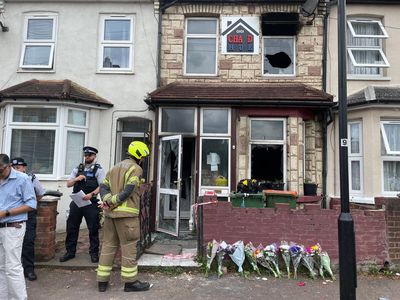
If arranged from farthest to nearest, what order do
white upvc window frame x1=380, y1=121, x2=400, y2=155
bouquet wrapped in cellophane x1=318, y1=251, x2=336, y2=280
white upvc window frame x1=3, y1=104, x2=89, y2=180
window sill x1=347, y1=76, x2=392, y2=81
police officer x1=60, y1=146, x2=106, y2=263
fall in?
window sill x1=347, y1=76, x2=392, y2=81 < white upvc window frame x1=3, y1=104, x2=89, y2=180 < white upvc window frame x1=380, y1=121, x2=400, y2=155 < police officer x1=60, y1=146, x2=106, y2=263 < bouquet wrapped in cellophane x1=318, y1=251, x2=336, y2=280

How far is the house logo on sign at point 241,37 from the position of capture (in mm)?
9086

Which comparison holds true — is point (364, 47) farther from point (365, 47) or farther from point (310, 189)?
point (310, 189)

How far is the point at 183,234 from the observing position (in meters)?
7.72

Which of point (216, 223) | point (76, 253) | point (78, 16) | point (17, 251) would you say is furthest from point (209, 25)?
point (17, 251)

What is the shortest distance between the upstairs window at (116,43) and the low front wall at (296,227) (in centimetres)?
547

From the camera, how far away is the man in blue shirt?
12.6 ft

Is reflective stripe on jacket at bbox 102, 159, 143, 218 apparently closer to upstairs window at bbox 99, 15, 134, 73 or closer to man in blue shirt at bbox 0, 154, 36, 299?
man in blue shirt at bbox 0, 154, 36, 299

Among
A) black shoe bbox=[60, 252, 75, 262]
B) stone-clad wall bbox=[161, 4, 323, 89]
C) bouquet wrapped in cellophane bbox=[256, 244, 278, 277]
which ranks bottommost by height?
black shoe bbox=[60, 252, 75, 262]

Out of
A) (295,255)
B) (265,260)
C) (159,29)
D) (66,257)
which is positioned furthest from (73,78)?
(295,255)

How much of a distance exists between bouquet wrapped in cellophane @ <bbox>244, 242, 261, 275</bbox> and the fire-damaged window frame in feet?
19.0

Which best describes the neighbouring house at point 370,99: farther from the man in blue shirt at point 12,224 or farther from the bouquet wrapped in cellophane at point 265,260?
the man in blue shirt at point 12,224

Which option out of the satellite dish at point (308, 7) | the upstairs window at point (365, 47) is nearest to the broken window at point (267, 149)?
the upstairs window at point (365, 47)

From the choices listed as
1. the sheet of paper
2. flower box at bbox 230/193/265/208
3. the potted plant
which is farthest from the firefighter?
the potted plant

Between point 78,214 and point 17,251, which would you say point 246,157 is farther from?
point 17,251
